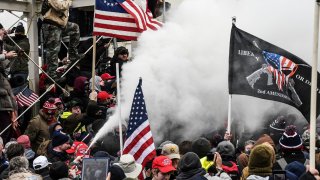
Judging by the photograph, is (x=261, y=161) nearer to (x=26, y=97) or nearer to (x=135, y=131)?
(x=135, y=131)

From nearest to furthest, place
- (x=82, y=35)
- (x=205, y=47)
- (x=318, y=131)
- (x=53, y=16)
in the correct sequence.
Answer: (x=318, y=131) → (x=205, y=47) → (x=53, y=16) → (x=82, y=35)

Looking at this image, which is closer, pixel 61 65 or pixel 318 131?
pixel 318 131

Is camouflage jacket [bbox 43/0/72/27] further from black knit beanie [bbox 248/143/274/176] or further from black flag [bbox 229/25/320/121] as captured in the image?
black knit beanie [bbox 248/143/274/176]

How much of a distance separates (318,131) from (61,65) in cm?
723

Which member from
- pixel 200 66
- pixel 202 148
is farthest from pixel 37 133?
pixel 202 148

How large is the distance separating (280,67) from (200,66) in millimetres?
2451

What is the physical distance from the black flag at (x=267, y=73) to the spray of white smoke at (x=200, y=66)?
177 cm

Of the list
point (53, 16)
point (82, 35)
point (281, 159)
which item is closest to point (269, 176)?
point (281, 159)

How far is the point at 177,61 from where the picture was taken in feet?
37.4

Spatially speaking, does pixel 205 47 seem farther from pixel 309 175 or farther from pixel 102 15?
pixel 309 175

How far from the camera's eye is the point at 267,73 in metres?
9.43

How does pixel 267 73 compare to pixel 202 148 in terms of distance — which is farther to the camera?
pixel 267 73

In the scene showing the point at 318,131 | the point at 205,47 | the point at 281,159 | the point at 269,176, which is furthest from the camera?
the point at 205,47

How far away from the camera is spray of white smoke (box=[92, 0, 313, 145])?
1124cm
